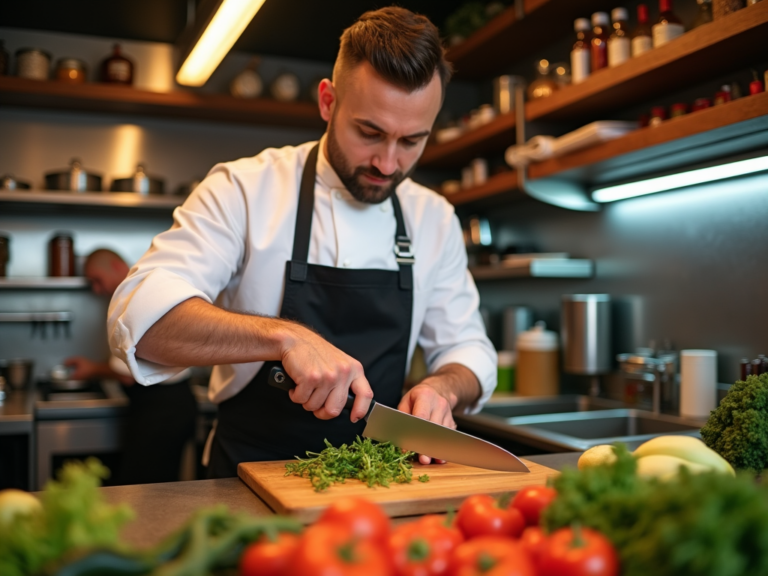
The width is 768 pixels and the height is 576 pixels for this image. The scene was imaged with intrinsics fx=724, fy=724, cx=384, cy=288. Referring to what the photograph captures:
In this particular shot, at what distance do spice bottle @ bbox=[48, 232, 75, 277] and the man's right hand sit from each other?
2.72 m

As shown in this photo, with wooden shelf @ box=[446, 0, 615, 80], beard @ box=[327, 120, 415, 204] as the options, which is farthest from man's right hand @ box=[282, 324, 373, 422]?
wooden shelf @ box=[446, 0, 615, 80]

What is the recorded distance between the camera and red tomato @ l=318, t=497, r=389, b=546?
0.68 metres

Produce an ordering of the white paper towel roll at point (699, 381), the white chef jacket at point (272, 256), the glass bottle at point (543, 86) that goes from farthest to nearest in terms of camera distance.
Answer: the glass bottle at point (543, 86)
the white paper towel roll at point (699, 381)
the white chef jacket at point (272, 256)

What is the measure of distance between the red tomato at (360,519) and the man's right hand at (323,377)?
23.4 inches

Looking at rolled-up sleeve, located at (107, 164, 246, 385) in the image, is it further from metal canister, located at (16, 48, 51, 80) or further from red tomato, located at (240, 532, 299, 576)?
metal canister, located at (16, 48, 51, 80)

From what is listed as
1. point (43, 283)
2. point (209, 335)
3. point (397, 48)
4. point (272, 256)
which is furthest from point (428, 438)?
point (43, 283)

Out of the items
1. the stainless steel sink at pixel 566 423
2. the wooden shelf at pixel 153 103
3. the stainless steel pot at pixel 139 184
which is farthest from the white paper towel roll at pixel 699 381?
the stainless steel pot at pixel 139 184

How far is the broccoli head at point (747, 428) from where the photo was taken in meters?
1.22

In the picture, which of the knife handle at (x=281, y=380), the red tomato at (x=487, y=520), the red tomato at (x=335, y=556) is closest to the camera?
the red tomato at (x=335, y=556)

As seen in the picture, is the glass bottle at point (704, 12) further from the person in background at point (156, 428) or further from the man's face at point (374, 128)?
the person in background at point (156, 428)

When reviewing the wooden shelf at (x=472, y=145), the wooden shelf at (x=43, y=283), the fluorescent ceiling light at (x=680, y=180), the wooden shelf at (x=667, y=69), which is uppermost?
the wooden shelf at (x=472, y=145)

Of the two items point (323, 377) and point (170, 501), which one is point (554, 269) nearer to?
point (323, 377)

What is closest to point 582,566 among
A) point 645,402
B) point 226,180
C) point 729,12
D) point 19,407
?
point 226,180

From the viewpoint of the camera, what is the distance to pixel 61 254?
3666 mm
